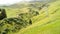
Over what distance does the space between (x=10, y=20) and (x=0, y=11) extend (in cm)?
1495

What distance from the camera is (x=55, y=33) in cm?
5966

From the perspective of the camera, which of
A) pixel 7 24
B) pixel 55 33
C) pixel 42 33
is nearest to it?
pixel 55 33

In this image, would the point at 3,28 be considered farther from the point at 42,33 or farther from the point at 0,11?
the point at 42,33

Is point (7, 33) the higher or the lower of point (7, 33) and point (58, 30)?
the lower

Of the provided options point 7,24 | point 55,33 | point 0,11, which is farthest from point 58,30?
point 0,11

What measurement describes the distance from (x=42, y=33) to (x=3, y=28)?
27.4 metres

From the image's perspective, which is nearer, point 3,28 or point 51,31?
point 51,31

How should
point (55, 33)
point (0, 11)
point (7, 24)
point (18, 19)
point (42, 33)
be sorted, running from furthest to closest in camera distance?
point (0, 11) → point (18, 19) → point (7, 24) → point (42, 33) → point (55, 33)

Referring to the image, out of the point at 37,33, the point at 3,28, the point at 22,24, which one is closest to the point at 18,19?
the point at 22,24

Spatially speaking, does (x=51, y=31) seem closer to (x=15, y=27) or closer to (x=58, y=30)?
(x=58, y=30)

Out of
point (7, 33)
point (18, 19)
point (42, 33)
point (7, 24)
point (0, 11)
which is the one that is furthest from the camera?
point (0, 11)

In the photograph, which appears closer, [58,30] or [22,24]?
[58,30]

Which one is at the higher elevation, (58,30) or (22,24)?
(58,30)

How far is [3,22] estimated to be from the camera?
9219 centimetres
